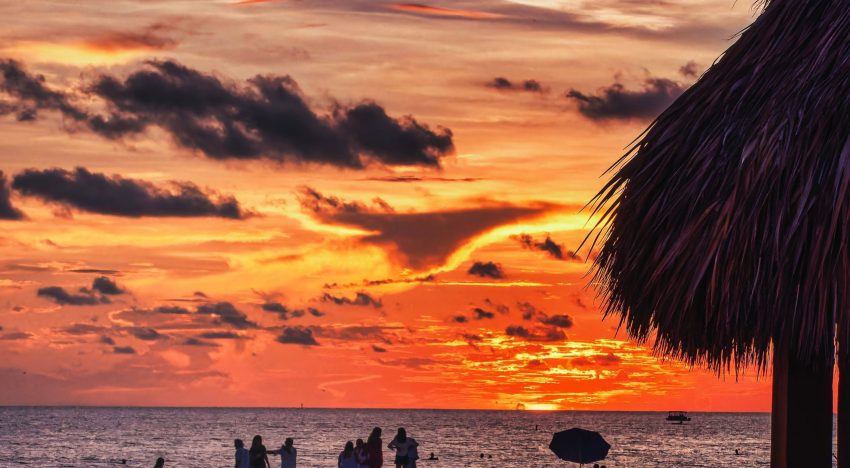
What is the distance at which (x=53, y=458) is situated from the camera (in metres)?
80.9

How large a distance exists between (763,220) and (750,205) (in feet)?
0.55

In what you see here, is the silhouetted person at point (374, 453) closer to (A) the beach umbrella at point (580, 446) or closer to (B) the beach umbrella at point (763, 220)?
(A) the beach umbrella at point (580, 446)

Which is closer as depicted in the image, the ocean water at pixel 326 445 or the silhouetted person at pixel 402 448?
the silhouetted person at pixel 402 448

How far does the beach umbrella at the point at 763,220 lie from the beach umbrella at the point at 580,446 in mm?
11828

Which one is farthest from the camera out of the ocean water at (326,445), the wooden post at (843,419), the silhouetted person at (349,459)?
the ocean water at (326,445)

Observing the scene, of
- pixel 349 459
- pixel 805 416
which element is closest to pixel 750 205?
pixel 805 416

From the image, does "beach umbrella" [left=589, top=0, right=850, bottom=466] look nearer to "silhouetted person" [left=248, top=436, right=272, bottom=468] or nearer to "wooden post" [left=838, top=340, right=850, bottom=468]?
"wooden post" [left=838, top=340, right=850, bottom=468]

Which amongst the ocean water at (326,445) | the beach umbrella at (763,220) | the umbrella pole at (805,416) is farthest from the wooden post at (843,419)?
the ocean water at (326,445)

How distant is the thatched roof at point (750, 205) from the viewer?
7.09m

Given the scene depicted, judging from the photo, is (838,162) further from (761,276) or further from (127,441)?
(127,441)

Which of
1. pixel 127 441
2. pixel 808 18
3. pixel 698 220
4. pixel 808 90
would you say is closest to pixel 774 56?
pixel 808 18

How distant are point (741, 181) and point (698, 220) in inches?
→ 16.6

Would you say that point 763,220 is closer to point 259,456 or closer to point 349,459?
point 349,459

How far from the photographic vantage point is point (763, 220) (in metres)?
7.40
